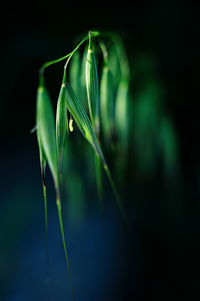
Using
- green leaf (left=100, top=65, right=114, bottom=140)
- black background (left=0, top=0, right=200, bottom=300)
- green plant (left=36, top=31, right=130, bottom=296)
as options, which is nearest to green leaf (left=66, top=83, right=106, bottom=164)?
green plant (left=36, top=31, right=130, bottom=296)

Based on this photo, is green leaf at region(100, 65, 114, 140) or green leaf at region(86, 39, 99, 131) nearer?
green leaf at region(86, 39, 99, 131)

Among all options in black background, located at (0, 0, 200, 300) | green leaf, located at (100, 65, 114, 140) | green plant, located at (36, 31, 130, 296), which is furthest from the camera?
black background, located at (0, 0, 200, 300)

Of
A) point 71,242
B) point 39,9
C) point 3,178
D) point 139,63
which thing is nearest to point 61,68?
point 39,9

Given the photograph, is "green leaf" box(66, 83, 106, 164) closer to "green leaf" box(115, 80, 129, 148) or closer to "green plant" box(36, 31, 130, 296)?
"green plant" box(36, 31, 130, 296)

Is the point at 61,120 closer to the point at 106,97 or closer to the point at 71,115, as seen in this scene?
the point at 71,115

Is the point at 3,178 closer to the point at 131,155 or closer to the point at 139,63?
the point at 131,155

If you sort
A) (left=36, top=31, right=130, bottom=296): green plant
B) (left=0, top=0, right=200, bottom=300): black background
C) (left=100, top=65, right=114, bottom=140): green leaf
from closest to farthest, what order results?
(left=36, top=31, right=130, bottom=296): green plant, (left=100, top=65, right=114, bottom=140): green leaf, (left=0, top=0, right=200, bottom=300): black background

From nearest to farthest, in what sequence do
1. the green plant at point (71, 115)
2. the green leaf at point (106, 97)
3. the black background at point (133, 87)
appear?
the green plant at point (71, 115), the green leaf at point (106, 97), the black background at point (133, 87)

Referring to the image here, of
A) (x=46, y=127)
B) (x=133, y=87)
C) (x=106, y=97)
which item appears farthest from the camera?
(x=133, y=87)

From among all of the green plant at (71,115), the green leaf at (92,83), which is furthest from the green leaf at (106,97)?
the green leaf at (92,83)

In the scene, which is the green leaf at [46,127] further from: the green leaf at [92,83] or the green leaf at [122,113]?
the green leaf at [122,113]

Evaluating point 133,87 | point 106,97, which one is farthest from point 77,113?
point 133,87
